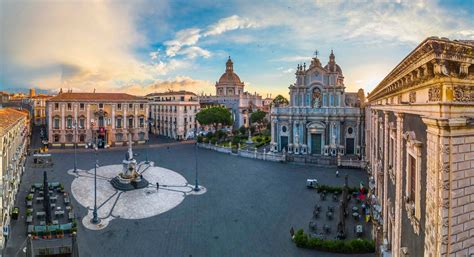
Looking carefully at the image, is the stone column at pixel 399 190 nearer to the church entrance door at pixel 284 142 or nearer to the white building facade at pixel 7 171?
the white building facade at pixel 7 171

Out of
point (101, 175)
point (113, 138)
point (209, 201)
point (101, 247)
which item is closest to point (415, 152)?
point (101, 247)

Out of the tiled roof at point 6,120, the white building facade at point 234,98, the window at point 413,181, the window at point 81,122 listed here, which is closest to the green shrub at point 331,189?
the window at point 413,181

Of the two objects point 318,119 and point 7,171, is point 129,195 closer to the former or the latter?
point 7,171

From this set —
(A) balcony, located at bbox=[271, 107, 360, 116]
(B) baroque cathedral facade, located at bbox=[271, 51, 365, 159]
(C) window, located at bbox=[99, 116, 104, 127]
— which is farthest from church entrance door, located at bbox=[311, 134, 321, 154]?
(C) window, located at bbox=[99, 116, 104, 127]

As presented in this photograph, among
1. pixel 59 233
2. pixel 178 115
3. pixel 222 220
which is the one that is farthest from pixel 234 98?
pixel 59 233

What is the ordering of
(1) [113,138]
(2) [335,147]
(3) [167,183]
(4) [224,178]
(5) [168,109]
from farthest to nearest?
(5) [168,109] → (1) [113,138] → (2) [335,147] → (4) [224,178] → (3) [167,183]

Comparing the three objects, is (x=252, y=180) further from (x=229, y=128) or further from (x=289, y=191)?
(x=229, y=128)
